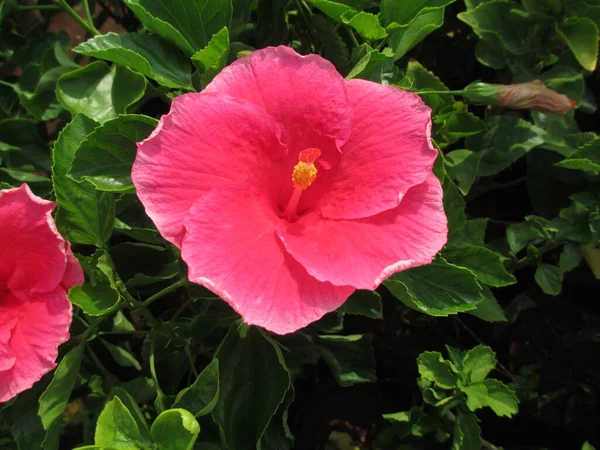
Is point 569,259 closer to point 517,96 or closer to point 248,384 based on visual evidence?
point 517,96

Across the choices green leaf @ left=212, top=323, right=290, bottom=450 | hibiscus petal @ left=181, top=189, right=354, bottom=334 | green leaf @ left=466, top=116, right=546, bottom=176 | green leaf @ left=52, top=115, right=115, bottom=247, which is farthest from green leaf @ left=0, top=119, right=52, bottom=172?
green leaf @ left=466, top=116, right=546, bottom=176

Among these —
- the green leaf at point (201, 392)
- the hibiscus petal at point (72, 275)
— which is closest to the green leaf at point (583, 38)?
the green leaf at point (201, 392)

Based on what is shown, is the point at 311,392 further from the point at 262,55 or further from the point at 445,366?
the point at 262,55

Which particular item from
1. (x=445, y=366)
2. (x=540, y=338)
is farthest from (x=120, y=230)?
(x=540, y=338)

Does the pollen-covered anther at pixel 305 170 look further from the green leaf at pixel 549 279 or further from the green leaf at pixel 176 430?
the green leaf at pixel 549 279

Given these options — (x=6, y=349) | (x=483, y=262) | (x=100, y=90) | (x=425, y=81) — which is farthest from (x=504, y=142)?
(x=6, y=349)

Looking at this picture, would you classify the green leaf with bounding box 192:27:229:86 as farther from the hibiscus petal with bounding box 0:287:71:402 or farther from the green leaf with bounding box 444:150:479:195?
the green leaf with bounding box 444:150:479:195

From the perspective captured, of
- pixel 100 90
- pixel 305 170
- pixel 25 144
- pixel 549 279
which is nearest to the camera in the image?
pixel 305 170
